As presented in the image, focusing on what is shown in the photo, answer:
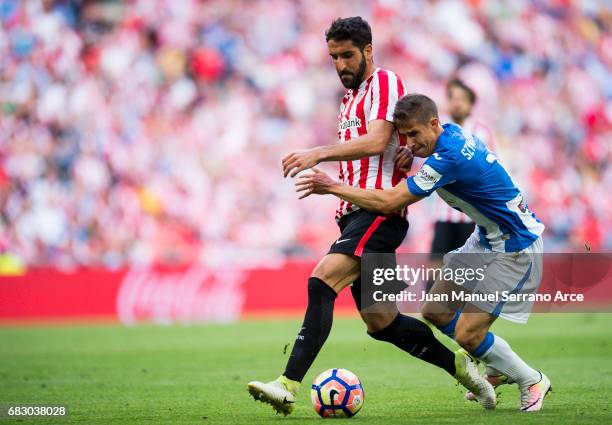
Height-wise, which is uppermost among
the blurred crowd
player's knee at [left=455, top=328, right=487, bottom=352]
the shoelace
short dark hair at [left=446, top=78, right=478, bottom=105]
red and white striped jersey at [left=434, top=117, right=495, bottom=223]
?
the blurred crowd

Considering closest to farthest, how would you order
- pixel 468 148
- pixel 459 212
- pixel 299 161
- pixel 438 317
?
1. pixel 299 161
2. pixel 468 148
3. pixel 438 317
4. pixel 459 212

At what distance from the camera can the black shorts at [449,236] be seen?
9797 mm

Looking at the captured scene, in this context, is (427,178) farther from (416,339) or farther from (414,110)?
(416,339)

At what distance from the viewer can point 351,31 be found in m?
6.37

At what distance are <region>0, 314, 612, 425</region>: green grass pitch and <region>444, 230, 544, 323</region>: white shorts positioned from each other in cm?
69

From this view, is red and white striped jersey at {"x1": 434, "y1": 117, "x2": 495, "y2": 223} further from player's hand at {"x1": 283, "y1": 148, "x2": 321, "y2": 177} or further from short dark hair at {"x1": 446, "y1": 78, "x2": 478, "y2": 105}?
player's hand at {"x1": 283, "y1": 148, "x2": 321, "y2": 177}

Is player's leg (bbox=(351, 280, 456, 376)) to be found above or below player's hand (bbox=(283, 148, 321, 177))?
below

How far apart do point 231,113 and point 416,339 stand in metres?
14.3

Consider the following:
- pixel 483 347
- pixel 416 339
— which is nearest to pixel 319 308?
pixel 416 339

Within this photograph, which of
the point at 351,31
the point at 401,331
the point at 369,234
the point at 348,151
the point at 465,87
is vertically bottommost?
the point at 401,331

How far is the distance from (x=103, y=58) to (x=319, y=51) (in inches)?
185

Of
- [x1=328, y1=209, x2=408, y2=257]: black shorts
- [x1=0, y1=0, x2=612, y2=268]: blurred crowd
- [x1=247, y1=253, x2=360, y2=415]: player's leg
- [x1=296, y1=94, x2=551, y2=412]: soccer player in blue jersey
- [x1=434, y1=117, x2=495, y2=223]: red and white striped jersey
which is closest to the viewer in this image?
[x1=247, y1=253, x2=360, y2=415]: player's leg

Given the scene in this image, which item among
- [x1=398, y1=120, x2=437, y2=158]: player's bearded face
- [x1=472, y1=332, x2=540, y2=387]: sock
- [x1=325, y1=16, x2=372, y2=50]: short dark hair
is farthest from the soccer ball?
[x1=325, y1=16, x2=372, y2=50]: short dark hair

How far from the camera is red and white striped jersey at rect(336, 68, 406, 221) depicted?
638 cm
